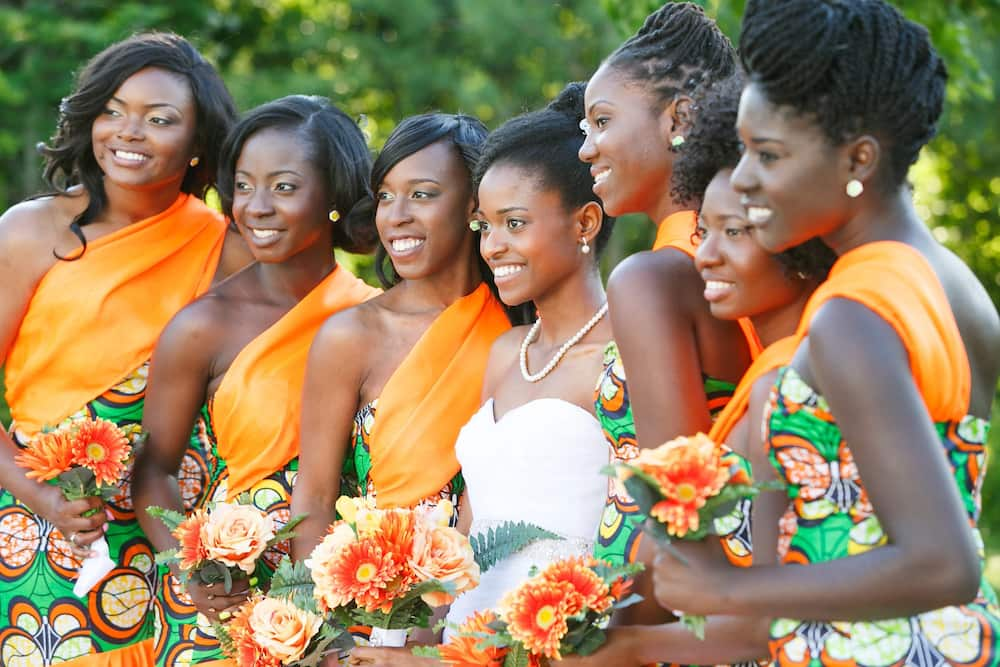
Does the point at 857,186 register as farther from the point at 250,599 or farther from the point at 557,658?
the point at 250,599

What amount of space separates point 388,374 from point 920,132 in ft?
7.03

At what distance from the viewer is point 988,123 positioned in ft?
46.5

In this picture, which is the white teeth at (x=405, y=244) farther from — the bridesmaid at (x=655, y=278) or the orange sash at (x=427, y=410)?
the bridesmaid at (x=655, y=278)

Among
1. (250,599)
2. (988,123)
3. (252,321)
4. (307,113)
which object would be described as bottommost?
(250,599)

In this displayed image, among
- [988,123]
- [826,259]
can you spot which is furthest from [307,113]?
[988,123]

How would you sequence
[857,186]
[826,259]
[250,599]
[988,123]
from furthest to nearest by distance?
[988,123]
[250,599]
[826,259]
[857,186]

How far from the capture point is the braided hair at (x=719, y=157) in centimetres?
304

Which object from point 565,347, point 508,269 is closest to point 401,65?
point 508,269

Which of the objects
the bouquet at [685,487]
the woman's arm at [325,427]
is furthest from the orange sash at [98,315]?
the bouquet at [685,487]

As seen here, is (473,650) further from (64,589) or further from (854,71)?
(64,589)

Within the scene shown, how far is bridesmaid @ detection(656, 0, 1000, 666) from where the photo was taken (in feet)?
8.15

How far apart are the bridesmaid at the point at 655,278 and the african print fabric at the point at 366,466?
2.77 ft

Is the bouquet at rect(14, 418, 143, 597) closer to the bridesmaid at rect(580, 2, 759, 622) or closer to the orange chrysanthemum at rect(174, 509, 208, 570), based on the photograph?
the orange chrysanthemum at rect(174, 509, 208, 570)

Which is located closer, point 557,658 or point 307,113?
point 557,658
